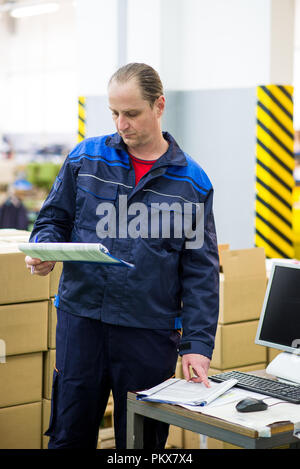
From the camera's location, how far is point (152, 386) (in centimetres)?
219

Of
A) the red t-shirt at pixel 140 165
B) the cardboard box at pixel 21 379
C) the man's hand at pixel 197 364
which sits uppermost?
the red t-shirt at pixel 140 165

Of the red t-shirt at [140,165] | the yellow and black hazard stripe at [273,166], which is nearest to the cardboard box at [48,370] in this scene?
the red t-shirt at [140,165]

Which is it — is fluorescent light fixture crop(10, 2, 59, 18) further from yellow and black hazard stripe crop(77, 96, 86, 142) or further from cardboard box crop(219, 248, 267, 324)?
cardboard box crop(219, 248, 267, 324)

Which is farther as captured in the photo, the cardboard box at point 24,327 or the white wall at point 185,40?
the white wall at point 185,40

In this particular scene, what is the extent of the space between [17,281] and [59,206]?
34.1 inches

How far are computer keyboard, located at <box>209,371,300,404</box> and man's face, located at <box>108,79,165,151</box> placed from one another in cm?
84

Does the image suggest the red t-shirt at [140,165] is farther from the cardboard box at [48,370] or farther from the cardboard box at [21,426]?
the cardboard box at [21,426]

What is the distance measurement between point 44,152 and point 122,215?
12.6m

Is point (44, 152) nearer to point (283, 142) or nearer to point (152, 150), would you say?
point (283, 142)

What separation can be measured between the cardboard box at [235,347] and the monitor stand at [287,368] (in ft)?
2.59

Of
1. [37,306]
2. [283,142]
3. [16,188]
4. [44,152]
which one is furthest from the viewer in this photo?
[44,152]

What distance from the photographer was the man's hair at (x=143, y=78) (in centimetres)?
206

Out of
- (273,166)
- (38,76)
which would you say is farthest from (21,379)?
(38,76)
